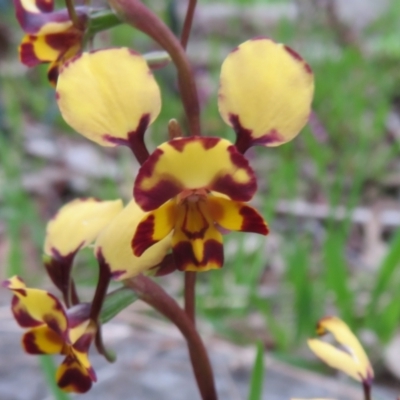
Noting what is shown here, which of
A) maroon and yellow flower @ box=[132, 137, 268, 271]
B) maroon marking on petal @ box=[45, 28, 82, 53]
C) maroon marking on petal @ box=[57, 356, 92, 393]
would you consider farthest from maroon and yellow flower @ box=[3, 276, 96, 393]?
maroon marking on petal @ box=[45, 28, 82, 53]

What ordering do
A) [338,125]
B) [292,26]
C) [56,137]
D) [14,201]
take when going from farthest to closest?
[292,26] → [56,137] → [338,125] → [14,201]

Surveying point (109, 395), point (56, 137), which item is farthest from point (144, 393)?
point (56, 137)

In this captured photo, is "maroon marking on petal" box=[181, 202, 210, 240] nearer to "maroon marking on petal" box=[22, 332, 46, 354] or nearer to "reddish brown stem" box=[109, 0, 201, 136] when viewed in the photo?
"reddish brown stem" box=[109, 0, 201, 136]

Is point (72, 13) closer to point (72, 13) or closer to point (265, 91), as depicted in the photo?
point (72, 13)

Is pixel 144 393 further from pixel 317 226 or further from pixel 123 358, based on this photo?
pixel 317 226

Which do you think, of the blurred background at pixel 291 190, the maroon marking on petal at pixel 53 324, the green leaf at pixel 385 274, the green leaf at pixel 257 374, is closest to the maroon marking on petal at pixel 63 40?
the maroon marking on petal at pixel 53 324

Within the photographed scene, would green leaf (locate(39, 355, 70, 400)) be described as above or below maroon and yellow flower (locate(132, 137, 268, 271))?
below

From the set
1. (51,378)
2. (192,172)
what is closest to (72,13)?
(192,172)
